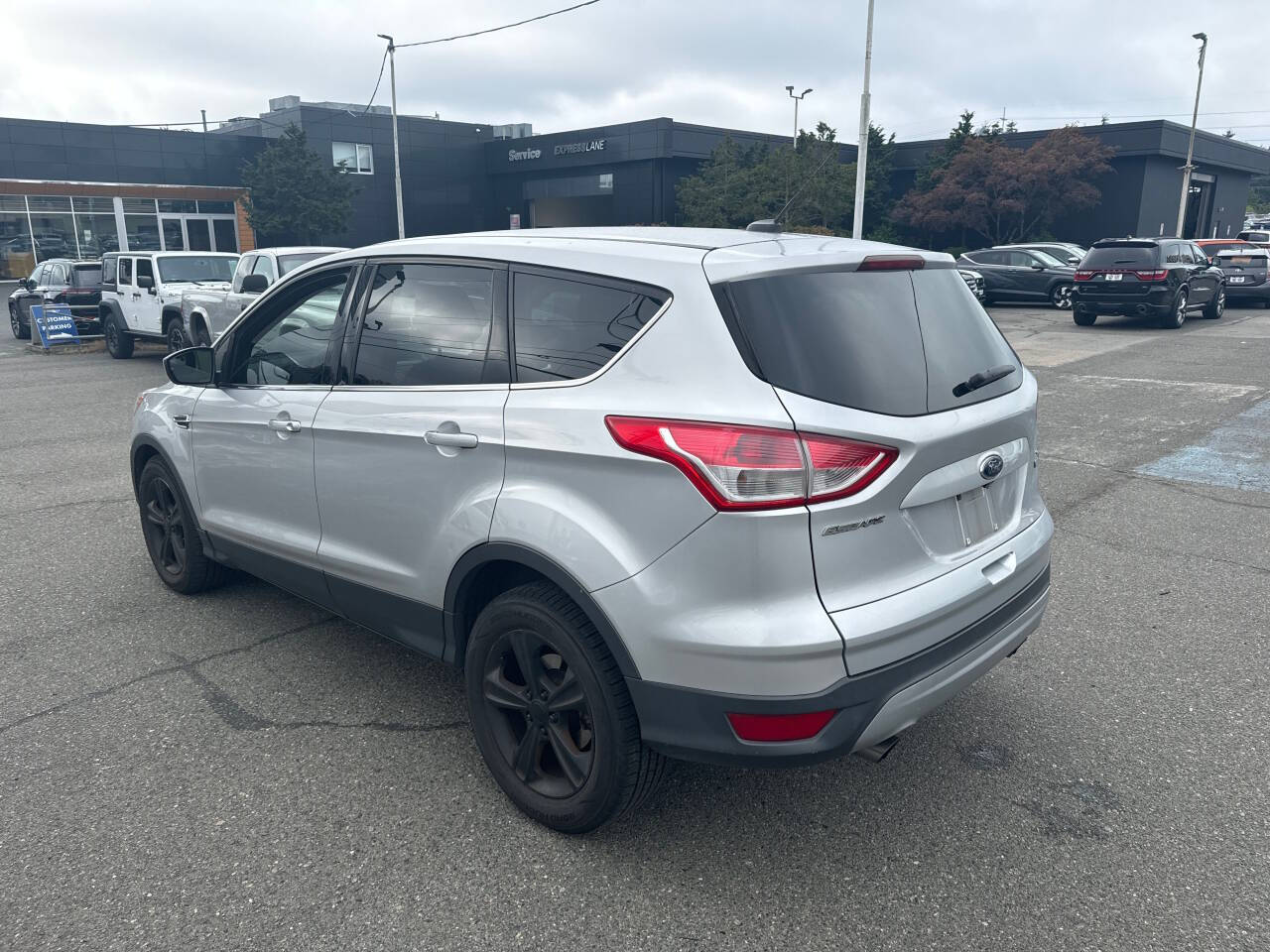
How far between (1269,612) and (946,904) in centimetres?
316

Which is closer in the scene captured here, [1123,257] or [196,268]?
[196,268]

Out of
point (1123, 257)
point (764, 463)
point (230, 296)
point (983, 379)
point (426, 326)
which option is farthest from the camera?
point (1123, 257)

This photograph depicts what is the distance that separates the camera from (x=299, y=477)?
12.8ft

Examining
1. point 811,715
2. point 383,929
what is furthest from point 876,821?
point 383,929

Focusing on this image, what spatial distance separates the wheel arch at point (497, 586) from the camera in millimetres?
2695

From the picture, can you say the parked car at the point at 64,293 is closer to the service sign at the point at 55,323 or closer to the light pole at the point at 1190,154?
the service sign at the point at 55,323

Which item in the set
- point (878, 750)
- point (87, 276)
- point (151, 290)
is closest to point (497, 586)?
point (878, 750)

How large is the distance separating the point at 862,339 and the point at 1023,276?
2366 cm

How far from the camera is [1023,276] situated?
79.4ft

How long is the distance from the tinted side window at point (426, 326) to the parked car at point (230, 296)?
10316 millimetres

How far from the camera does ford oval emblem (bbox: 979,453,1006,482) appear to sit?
116 inches

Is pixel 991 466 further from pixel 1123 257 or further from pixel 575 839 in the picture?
pixel 1123 257

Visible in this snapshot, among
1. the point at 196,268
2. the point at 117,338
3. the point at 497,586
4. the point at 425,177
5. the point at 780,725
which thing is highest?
the point at 425,177

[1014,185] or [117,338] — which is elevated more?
[1014,185]
